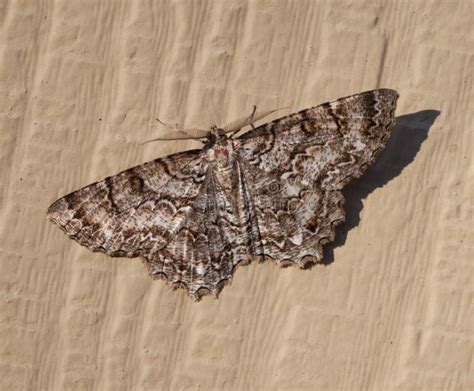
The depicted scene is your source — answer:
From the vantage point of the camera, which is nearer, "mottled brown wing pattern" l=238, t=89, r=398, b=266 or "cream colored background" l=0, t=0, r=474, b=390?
"mottled brown wing pattern" l=238, t=89, r=398, b=266

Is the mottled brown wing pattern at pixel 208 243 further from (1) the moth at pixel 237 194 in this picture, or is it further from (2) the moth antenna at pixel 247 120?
(2) the moth antenna at pixel 247 120

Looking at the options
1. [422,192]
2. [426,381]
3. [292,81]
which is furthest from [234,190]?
[426,381]

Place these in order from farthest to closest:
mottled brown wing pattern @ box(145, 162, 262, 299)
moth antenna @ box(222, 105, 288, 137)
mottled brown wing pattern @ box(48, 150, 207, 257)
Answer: moth antenna @ box(222, 105, 288, 137)
mottled brown wing pattern @ box(145, 162, 262, 299)
mottled brown wing pattern @ box(48, 150, 207, 257)

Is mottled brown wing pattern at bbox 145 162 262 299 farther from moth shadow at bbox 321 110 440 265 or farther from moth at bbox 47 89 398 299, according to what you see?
moth shadow at bbox 321 110 440 265

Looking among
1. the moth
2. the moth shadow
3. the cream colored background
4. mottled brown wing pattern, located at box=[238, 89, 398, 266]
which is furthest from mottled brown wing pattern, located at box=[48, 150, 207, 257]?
the moth shadow

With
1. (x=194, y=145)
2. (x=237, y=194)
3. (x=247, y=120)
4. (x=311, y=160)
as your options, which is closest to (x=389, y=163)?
(x=311, y=160)

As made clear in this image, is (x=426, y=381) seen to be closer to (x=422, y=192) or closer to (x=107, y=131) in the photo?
(x=422, y=192)

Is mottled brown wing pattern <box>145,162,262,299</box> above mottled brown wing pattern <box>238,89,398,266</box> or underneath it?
underneath

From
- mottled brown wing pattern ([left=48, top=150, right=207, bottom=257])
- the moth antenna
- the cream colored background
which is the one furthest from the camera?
the moth antenna
